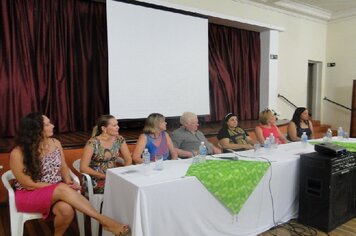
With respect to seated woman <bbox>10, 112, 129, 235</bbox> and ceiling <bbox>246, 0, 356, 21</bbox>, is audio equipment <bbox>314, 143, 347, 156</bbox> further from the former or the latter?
ceiling <bbox>246, 0, 356, 21</bbox>

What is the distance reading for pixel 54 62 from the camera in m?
4.18

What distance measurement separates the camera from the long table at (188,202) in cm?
182

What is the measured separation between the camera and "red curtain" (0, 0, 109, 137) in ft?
12.8

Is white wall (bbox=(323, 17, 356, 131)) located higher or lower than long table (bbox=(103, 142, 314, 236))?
higher

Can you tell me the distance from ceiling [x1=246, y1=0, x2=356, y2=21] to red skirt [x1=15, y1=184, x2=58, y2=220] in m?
5.64

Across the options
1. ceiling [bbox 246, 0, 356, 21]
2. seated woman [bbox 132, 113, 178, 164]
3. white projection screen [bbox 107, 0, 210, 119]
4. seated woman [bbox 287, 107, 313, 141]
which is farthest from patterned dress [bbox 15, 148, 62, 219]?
ceiling [bbox 246, 0, 356, 21]

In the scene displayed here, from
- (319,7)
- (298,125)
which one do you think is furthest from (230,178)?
(319,7)

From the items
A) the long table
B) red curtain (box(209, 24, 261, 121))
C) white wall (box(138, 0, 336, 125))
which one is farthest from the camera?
white wall (box(138, 0, 336, 125))

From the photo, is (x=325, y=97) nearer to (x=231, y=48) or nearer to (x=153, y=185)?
(x=231, y=48)

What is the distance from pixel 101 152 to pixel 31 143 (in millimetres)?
565

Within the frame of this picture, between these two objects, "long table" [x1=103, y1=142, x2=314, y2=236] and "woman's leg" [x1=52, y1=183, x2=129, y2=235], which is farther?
"woman's leg" [x1=52, y1=183, x2=129, y2=235]

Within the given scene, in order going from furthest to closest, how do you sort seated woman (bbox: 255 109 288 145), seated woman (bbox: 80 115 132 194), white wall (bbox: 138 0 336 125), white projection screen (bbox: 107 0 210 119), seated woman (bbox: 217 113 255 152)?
white wall (bbox: 138 0 336 125) < white projection screen (bbox: 107 0 210 119) < seated woman (bbox: 255 109 288 145) < seated woman (bbox: 217 113 255 152) < seated woman (bbox: 80 115 132 194)

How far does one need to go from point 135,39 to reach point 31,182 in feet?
9.44

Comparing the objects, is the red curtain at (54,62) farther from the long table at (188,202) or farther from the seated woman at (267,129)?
the long table at (188,202)
